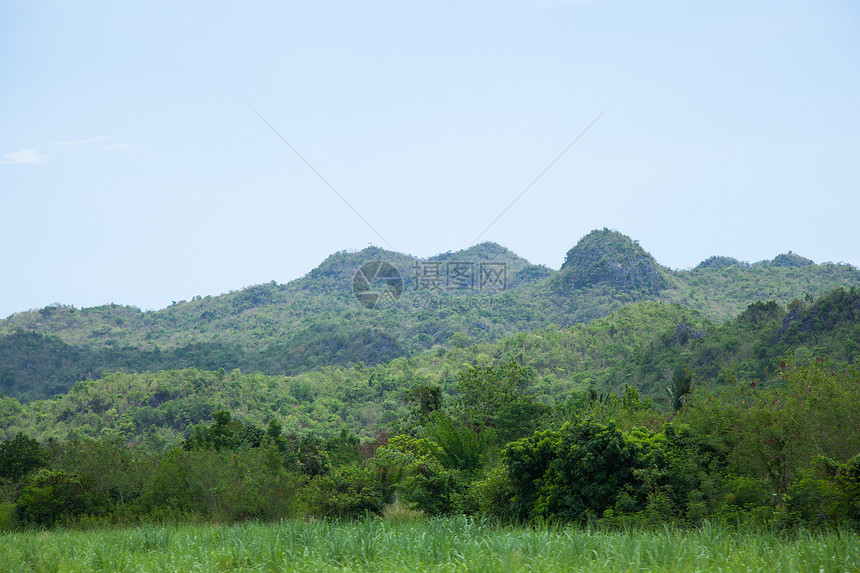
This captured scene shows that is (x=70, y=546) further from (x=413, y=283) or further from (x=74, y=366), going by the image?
(x=413, y=283)

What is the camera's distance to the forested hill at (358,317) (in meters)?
119

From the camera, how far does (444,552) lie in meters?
8.37

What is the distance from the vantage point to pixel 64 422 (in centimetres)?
8150

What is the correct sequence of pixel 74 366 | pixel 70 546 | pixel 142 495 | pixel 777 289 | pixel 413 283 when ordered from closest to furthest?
1. pixel 70 546
2. pixel 142 495
3. pixel 74 366
4. pixel 777 289
5. pixel 413 283

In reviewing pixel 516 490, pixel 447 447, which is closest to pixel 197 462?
pixel 447 447

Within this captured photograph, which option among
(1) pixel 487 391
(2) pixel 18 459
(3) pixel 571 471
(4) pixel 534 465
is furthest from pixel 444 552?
(2) pixel 18 459

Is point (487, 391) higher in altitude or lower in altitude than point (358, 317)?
lower

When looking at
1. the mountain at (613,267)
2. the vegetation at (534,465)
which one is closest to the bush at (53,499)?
the vegetation at (534,465)

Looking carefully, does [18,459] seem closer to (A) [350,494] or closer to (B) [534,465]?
(A) [350,494]

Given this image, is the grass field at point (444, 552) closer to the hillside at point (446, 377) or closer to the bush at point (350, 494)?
the bush at point (350, 494)

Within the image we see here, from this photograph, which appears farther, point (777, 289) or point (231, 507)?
point (777, 289)

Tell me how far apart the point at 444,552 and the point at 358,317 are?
145 metres

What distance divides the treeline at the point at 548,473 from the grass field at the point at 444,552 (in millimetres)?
2725

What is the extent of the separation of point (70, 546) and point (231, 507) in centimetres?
1255
